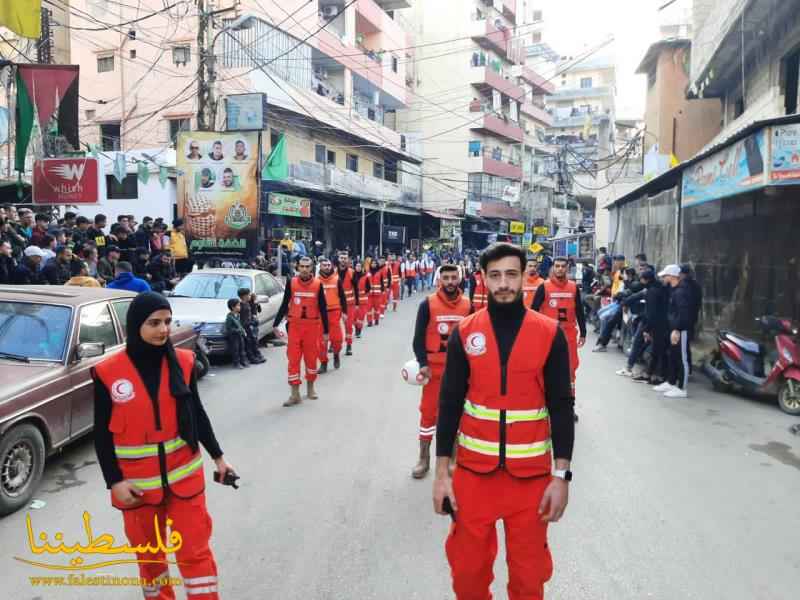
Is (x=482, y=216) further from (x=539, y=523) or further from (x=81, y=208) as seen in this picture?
(x=539, y=523)

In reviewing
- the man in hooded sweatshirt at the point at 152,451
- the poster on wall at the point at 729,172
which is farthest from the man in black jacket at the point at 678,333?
the man in hooded sweatshirt at the point at 152,451

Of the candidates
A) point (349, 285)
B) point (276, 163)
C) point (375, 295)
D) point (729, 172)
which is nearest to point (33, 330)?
point (349, 285)

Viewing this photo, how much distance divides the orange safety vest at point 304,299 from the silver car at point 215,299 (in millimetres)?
2479

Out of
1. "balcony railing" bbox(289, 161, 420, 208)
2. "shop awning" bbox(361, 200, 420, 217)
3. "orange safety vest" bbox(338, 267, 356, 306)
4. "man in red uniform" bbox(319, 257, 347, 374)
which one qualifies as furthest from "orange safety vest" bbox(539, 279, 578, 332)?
"shop awning" bbox(361, 200, 420, 217)

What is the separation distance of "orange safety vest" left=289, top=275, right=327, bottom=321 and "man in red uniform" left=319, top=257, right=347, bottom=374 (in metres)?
1.57

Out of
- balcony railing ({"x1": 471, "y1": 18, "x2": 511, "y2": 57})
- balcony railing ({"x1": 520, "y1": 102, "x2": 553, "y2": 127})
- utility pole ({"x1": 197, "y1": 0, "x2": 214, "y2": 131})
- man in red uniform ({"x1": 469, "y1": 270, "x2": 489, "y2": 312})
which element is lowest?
man in red uniform ({"x1": 469, "y1": 270, "x2": 489, "y2": 312})

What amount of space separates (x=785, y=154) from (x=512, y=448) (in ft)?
22.2

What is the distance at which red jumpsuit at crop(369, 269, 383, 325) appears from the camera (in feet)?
57.0

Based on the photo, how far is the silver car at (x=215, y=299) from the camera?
1072 centimetres

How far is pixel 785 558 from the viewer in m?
4.15

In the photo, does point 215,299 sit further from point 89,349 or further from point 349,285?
point 89,349

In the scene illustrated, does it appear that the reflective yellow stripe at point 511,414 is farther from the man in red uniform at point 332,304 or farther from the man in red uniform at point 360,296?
the man in red uniform at point 360,296

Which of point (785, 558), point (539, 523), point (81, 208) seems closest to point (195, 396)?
point (539, 523)

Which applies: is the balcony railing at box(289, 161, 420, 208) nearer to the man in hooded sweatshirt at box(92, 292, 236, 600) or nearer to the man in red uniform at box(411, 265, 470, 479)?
the man in red uniform at box(411, 265, 470, 479)
